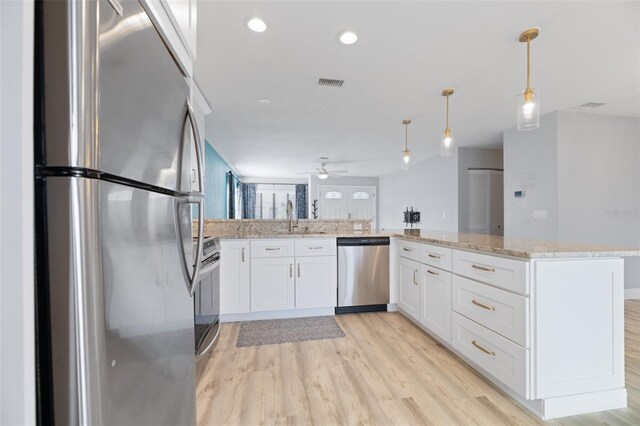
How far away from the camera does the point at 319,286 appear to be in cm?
312

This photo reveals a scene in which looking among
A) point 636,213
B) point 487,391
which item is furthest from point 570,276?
point 636,213

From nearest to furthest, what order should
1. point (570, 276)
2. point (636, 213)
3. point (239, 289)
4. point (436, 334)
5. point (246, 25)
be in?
1. point (570, 276)
2. point (246, 25)
3. point (436, 334)
4. point (239, 289)
5. point (636, 213)

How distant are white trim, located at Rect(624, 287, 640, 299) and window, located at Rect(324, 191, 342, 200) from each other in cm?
668

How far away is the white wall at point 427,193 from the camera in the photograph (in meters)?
5.50

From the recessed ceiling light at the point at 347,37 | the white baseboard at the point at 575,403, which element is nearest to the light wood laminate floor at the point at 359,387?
the white baseboard at the point at 575,403

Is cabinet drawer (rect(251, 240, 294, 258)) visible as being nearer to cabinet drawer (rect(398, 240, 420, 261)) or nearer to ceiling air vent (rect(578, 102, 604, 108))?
cabinet drawer (rect(398, 240, 420, 261))

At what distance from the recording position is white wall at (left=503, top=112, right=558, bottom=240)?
3645 mm

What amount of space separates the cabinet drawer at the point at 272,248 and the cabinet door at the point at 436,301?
53.5 inches

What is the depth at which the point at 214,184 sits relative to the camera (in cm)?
521

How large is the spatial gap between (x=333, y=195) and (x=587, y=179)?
633 centimetres

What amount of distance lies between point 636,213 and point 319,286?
4.41 m

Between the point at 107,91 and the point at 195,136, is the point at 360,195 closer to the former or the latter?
the point at 195,136

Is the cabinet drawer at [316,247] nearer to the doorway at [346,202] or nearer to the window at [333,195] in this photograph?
the doorway at [346,202]
